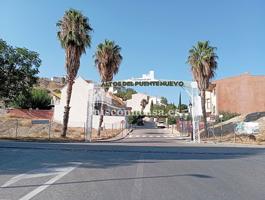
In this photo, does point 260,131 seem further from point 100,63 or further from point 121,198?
point 121,198

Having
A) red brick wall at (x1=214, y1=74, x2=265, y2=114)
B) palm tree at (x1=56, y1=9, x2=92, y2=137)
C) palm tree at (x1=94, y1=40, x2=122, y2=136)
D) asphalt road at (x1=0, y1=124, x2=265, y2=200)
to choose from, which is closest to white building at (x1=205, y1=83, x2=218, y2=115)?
red brick wall at (x1=214, y1=74, x2=265, y2=114)

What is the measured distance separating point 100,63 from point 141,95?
114 metres

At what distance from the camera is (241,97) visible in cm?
8019

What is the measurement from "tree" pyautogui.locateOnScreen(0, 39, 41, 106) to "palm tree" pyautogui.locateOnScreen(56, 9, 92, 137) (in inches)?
118

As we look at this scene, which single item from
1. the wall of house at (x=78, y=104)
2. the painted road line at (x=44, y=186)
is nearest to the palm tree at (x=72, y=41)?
the painted road line at (x=44, y=186)

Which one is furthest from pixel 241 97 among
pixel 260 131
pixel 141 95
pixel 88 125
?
pixel 141 95

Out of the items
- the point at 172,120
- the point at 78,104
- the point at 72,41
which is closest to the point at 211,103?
the point at 172,120

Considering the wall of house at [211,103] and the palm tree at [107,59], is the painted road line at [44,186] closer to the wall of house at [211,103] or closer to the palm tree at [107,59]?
the palm tree at [107,59]

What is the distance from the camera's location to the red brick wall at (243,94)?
78875 millimetres

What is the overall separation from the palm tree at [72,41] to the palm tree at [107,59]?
36.5 ft

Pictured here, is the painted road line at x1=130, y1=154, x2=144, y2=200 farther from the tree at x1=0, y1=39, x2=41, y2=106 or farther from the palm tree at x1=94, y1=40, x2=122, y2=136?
the palm tree at x1=94, y1=40, x2=122, y2=136

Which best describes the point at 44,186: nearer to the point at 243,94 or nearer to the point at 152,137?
the point at 152,137

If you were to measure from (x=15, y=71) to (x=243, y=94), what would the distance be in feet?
174

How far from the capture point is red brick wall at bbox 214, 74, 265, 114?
78875 millimetres
